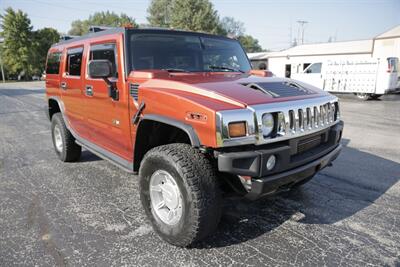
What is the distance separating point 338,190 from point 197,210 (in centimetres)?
242

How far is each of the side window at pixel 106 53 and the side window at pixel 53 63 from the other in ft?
4.92

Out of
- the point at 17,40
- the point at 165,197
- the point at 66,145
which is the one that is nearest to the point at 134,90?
the point at 165,197

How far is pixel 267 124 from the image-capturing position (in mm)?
2449

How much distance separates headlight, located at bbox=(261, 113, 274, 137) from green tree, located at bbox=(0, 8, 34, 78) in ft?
184

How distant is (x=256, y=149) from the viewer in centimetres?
239

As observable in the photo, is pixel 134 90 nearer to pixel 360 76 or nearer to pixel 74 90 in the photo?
pixel 74 90

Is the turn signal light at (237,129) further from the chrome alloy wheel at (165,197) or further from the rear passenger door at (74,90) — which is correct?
the rear passenger door at (74,90)

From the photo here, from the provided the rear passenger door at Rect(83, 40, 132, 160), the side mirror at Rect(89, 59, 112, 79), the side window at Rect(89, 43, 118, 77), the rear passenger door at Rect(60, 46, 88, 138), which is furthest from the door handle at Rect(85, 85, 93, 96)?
the side mirror at Rect(89, 59, 112, 79)

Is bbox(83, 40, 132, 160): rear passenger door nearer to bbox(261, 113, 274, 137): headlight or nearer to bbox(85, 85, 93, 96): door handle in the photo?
bbox(85, 85, 93, 96): door handle

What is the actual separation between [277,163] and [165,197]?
3.55 feet

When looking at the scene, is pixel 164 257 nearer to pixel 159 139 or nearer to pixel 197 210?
pixel 197 210

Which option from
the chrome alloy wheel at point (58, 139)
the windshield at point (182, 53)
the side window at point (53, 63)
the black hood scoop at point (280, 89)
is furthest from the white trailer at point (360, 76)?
the chrome alloy wheel at point (58, 139)

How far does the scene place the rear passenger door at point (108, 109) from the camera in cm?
332


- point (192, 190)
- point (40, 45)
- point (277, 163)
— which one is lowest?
point (192, 190)
